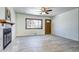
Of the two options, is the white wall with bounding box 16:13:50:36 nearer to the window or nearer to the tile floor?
the window

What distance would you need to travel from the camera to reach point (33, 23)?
1260cm

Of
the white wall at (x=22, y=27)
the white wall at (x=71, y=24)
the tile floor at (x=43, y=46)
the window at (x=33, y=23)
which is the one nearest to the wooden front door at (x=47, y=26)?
the window at (x=33, y=23)

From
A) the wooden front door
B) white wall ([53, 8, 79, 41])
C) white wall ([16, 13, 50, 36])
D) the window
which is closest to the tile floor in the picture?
white wall ([53, 8, 79, 41])

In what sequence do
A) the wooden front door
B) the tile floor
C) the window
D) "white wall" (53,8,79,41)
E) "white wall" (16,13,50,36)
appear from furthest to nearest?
1. the wooden front door
2. the window
3. "white wall" (16,13,50,36)
4. "white wall" (53,8,79,41)
5. the tile floor

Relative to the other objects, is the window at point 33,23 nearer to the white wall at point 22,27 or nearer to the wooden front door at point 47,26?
the white wall at point 22,27

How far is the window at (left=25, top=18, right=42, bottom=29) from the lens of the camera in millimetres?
12188

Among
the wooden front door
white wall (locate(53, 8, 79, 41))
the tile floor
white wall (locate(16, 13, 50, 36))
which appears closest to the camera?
the tile floor

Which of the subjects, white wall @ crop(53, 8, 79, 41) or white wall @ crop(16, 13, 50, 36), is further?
white wall @ crop(16, 13, 50, 36)

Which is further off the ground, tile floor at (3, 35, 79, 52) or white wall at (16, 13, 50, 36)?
white wall at (16, 13, 50, 36)

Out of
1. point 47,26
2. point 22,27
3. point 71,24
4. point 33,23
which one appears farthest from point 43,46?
point 47,26
